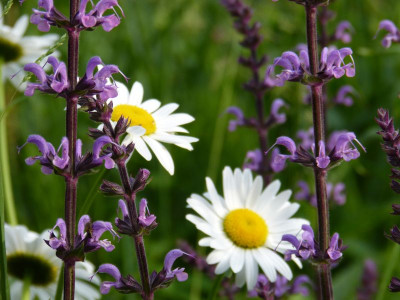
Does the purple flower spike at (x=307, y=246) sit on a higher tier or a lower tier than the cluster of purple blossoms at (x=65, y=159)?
lower

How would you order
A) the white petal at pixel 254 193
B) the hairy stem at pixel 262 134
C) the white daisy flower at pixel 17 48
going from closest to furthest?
the white petal at pixel 254 193 < the hairy stem at pixel 262 134 < the white daisy flower at pixel 17 48

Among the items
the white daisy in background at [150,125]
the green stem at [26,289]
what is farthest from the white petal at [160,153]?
the green stem at [26,289]

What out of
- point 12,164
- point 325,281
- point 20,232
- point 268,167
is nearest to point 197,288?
point 268,167

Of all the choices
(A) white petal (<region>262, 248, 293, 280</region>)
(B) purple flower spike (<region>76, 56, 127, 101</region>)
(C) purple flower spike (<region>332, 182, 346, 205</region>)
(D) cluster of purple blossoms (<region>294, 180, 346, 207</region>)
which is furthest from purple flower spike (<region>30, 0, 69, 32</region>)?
(C) purple flower spike (<region>332, 182, 346, 205</region>)

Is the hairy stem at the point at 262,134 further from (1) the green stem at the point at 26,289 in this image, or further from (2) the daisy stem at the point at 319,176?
(1) the green stem at the point at 26,289

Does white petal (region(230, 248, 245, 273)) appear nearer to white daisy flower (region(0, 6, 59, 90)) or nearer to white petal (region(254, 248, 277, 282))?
white petal (region(254, 248, 277, 282))

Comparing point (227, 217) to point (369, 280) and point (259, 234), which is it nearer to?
point (259, 234)

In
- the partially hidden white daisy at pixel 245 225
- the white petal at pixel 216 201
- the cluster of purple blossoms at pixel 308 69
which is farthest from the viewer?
the white petal at pixel 216 201
